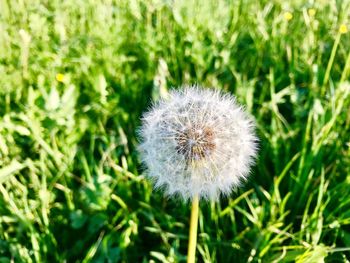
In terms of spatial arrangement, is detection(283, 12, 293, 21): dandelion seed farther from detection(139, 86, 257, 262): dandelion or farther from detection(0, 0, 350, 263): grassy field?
detection(139, 86, 257, 262): dandelion

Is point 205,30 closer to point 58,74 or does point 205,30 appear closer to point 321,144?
point 58,74

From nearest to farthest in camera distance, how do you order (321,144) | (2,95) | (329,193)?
1. (329,193)
2. (321,144)
3. (2,95)

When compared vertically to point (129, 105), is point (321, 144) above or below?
below

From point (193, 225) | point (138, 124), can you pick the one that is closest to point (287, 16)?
point (138, 124)

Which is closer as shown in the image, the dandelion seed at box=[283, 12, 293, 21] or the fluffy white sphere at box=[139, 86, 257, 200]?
the fluffy white sphere at box=[139, 86, 257, 200]

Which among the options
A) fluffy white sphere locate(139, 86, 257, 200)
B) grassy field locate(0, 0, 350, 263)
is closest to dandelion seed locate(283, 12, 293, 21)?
grassy field locate(0, 0, 350, 263)

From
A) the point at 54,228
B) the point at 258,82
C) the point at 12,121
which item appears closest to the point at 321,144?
the point at 258,82

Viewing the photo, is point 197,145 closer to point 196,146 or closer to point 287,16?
point 196,146

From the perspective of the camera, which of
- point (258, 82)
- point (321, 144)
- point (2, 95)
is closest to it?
point (321, 144)

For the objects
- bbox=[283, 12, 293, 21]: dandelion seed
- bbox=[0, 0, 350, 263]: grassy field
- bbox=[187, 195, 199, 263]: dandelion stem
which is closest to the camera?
bbox=[187, 195, 199, 263]: dandelion stem
